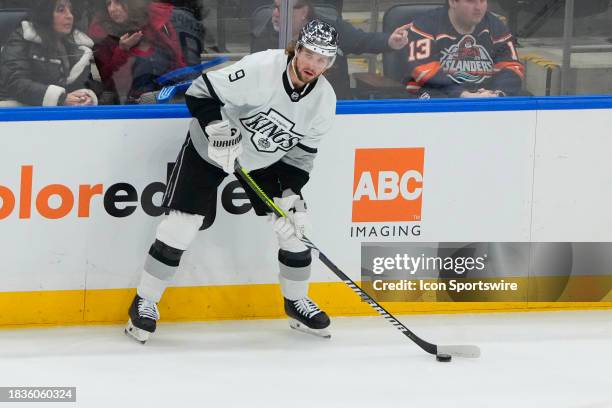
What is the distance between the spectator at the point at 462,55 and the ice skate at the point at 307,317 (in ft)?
2.86

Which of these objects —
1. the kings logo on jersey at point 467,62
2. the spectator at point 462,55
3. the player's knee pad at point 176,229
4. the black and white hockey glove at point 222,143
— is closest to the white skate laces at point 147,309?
the player's knee pad at point 176,229

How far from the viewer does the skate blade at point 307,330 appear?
4051 mm

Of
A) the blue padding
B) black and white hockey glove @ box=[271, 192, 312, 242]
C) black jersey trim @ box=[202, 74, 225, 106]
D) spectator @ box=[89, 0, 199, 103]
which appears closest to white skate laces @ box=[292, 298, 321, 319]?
black and white hockey glove @ box=[271, 192, 312, 242]

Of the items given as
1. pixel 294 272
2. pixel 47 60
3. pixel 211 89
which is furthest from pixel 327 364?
pixel 47 60

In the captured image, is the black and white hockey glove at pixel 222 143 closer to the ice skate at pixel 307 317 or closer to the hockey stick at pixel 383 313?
the hockey stick at pixel 383 313

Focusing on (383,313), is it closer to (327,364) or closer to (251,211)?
(327,364)

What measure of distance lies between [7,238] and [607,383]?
205 cm

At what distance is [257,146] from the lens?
3830mm

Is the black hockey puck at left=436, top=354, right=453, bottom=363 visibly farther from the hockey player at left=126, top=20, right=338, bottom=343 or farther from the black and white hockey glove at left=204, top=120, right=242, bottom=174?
the black and white hockey glove at left=204, top=120, right=242, bottom=174

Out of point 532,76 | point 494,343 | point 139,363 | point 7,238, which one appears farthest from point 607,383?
point 7,238

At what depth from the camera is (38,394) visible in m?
3.45

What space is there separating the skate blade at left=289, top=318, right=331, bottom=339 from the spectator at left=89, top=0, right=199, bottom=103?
96 centimetres

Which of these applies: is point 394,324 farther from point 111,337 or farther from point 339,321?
point 111,337

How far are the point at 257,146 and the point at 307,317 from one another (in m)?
0.64
